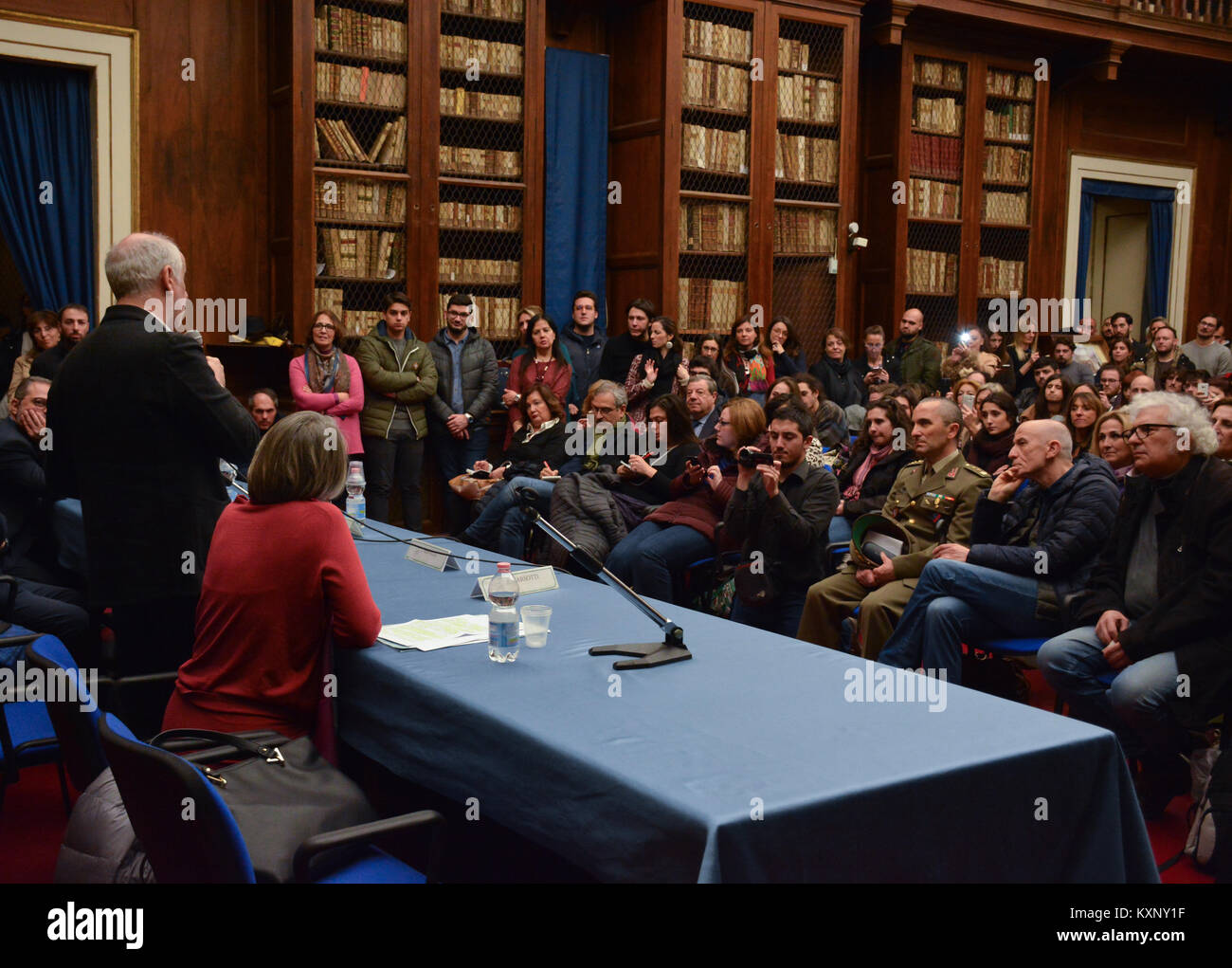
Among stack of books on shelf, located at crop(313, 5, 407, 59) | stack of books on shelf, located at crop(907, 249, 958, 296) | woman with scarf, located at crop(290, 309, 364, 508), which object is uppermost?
stack of books on shelf, located at crop(313, 5, 407, 59)

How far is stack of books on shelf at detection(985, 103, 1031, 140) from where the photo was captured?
9.30 m

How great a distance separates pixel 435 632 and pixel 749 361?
16.5 feet

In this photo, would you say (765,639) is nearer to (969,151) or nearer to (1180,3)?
(969,151)

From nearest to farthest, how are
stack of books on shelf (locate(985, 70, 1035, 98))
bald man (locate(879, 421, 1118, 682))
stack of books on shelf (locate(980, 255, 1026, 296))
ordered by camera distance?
bald man (locate(879, 421, 1118, 682)) → stack of books on shelf (locate(985, 70, 1035, 98)) → stack of books on shelf (locate(980, 255, 1026, 296))

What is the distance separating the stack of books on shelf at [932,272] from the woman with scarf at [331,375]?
4621 mm

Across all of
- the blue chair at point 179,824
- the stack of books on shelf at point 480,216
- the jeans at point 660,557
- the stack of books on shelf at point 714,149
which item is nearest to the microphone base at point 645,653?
the blue chair at point 179,824

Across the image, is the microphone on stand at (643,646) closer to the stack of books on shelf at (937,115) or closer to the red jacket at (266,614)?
the red jacket at (266,614)

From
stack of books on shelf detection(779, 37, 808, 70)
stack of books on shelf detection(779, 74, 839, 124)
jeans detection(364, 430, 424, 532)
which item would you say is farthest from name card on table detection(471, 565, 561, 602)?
stack of books on shelf detection(779, 37, 808, 70)

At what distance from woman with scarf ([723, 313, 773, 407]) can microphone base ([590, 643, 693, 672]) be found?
4.91 meters

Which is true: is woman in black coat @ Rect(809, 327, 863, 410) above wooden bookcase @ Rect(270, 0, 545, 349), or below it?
below

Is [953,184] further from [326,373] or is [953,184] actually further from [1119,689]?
[1119,689]

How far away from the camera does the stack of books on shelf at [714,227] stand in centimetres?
805

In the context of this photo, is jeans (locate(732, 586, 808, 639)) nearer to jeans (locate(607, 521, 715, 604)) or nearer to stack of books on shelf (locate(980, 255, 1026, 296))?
jeans (locate(607, 521, 715, 604))

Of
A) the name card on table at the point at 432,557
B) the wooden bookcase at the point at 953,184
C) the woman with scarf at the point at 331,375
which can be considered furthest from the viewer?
the wooden bookcase at the point at 953,184
